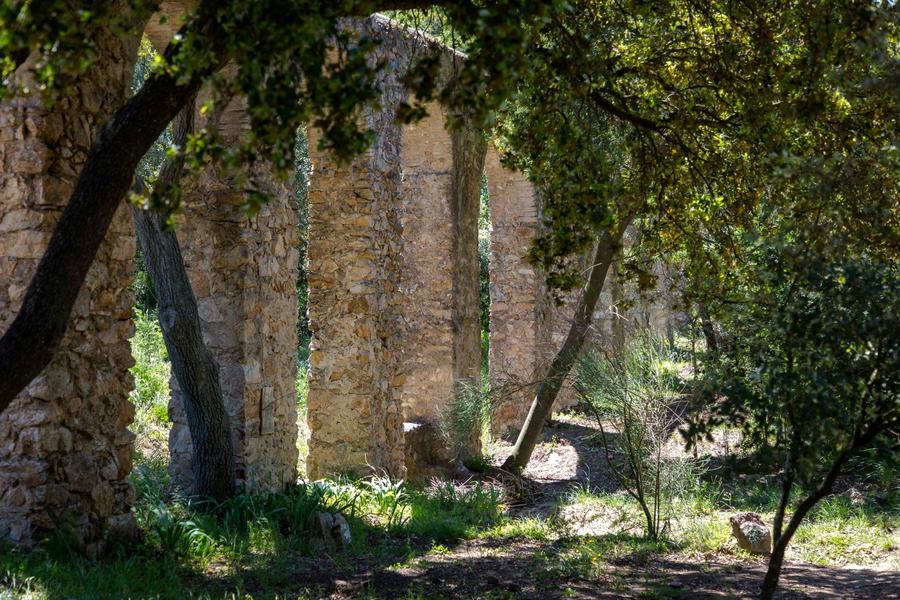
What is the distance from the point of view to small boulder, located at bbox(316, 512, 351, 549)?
6535mm

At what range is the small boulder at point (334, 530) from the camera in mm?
6535

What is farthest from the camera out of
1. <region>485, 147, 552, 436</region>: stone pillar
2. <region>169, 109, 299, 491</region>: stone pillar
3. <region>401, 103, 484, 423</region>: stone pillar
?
<region>485, 147, 552, 436</region>: stone pillar

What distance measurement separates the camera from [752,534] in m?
6.92

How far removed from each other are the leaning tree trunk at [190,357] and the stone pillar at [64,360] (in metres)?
0.63

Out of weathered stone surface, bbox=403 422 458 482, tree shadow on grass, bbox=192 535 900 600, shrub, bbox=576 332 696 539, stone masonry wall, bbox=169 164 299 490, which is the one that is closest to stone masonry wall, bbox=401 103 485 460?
weathered stone surface, bbox=403 422 458 482

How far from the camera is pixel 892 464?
911 centimetres

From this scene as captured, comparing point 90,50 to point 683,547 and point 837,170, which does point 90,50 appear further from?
point 683,547

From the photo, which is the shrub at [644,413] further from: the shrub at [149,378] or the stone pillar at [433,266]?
the shrub at [149,378]

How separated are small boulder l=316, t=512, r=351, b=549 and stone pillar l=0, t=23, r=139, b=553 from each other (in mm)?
1509

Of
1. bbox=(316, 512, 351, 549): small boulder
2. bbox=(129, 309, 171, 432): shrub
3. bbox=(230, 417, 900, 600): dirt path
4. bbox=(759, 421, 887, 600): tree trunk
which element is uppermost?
bbox=(129, 309, 171, 432): shrub

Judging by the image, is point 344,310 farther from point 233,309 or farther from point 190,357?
point 190,357

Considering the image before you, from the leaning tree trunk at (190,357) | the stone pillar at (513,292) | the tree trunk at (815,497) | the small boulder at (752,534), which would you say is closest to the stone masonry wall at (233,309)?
the leaning tree trunk at (190,357)

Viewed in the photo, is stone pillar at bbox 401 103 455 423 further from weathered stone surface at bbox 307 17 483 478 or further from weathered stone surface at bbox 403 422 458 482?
weathered stone surface at bbox 307 17 483 478

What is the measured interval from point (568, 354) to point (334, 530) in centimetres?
352
